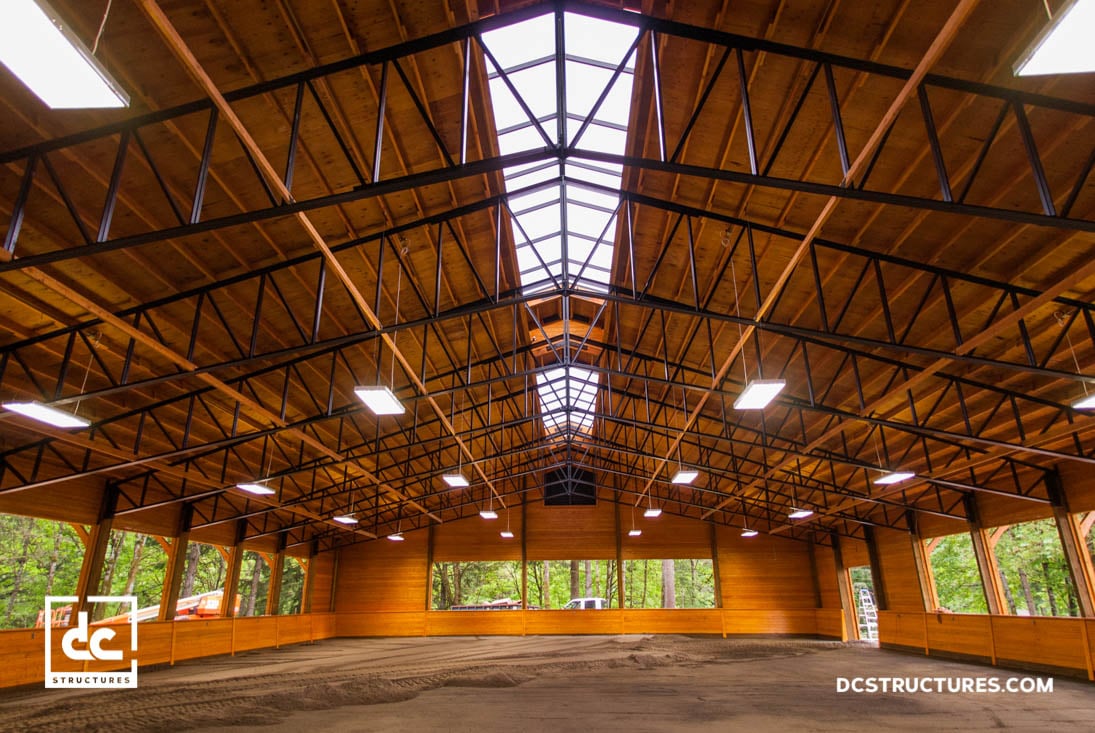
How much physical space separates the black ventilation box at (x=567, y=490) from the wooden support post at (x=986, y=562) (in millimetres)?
15436

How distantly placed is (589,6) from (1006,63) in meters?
4.39

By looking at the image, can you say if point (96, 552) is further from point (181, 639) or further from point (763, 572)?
point (763, 572)

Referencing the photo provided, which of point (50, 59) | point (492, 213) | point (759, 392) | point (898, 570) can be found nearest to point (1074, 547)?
point (898, 570)

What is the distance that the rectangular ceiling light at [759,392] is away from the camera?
830 centimetres

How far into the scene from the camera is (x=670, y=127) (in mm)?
8055

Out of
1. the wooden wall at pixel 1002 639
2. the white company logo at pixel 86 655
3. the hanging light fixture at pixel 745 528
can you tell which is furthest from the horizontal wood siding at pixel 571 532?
the white company logo at pixel 86 655

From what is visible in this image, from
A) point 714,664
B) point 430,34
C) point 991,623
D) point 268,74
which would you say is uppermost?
point 430,34

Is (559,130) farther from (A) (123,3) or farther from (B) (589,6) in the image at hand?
(A) (123,3)

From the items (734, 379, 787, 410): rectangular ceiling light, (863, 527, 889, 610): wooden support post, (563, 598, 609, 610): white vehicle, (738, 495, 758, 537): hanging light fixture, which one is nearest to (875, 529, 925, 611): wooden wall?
(863, 527, 889, 610): wooden support post

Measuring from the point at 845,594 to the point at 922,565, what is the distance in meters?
6.04

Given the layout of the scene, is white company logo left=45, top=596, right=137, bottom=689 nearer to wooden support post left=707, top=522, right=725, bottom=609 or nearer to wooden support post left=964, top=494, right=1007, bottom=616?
wooden support post left=964, top=494, right=1007, bottom=616

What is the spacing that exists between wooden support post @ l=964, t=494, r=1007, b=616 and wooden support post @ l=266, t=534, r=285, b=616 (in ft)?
85.5

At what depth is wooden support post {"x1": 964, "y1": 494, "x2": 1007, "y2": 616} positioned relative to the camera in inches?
647

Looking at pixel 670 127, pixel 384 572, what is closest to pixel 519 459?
pixel 384 572
